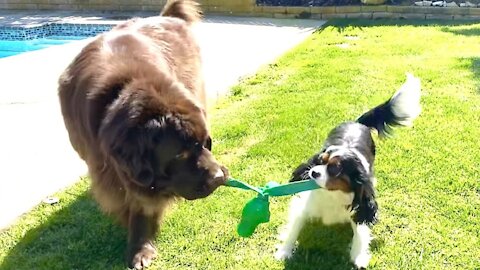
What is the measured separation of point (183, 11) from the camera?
4652 mm

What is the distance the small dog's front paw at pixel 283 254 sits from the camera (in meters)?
3.24

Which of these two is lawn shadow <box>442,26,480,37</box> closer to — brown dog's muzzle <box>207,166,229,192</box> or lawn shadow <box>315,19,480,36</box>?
lawn shadow <box>315,19,480,36</box>

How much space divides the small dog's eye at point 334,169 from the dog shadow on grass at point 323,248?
2.08 ft

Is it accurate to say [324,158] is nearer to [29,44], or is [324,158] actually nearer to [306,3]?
[306,3]

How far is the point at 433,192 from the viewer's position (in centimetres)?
382

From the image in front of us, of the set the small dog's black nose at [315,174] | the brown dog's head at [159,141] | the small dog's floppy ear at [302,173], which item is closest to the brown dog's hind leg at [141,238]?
the brown dog's head at [159,141]

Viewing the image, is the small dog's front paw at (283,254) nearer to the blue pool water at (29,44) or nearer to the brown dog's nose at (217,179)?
the brown dog's nose at (217,179)

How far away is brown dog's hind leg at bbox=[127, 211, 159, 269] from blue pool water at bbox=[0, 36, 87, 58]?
8.46 m

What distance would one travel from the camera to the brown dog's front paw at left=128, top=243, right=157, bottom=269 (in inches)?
126

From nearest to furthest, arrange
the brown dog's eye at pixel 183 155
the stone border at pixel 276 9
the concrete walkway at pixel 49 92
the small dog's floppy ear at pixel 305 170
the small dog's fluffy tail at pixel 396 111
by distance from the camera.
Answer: the brown dog's eye at pixel 183 155 → the small dog's floppy ear at pixel 305 170 → the small dog's fluffy tail at pixel 396 111 → the concrete walkway at pixel 49 92 → the stone border at pixel 276 9

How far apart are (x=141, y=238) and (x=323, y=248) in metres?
1.17

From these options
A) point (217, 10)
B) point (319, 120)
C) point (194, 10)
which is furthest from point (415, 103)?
point (217, 10)

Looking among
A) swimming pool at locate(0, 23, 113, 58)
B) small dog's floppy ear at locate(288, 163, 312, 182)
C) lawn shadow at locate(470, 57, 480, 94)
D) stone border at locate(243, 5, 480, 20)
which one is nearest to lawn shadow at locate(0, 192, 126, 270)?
small dog's floppy ear at locate(288, 163, 312, 182)

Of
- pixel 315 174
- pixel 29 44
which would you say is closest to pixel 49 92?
pixel 315 174
